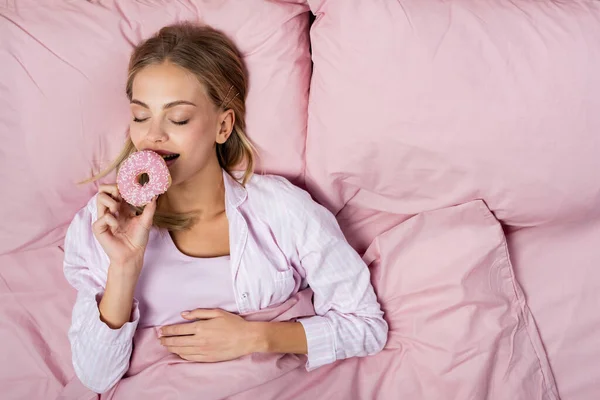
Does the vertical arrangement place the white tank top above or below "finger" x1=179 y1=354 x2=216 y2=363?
above

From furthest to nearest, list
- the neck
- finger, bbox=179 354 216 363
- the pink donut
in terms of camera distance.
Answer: the neck → finger, bbox=179 354 216 363 → the pink donut

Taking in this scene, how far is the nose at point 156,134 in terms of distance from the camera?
4.13ft

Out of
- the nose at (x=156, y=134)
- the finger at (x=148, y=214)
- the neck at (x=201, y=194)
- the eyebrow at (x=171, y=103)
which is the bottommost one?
the neck at (x=201, y=194)

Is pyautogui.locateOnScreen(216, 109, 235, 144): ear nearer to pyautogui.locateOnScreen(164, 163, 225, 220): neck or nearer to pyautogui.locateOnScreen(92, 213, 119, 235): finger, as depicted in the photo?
pyautogui.locateOnScreen(164, 163, 225, 220): neck

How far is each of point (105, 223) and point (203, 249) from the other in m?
0.26

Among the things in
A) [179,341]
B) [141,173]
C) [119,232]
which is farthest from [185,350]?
[141,173]

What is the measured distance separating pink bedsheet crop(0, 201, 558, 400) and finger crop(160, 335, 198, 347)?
36mm

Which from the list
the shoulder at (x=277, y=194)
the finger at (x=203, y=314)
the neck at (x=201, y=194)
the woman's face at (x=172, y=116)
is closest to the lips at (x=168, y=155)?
the woman's face at (x=172, y=116)

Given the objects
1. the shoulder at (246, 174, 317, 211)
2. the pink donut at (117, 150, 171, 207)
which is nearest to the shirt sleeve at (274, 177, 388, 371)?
the shoulder at (246, 174, 317, 211)

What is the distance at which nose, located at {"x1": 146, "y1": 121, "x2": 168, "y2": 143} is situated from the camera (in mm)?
1260

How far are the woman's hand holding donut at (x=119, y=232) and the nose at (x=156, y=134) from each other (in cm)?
12

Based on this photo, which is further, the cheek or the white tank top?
the white tank top

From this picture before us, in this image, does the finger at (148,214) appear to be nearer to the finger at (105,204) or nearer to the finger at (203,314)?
the finger at (105,204)

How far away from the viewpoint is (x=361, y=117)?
1402mm
